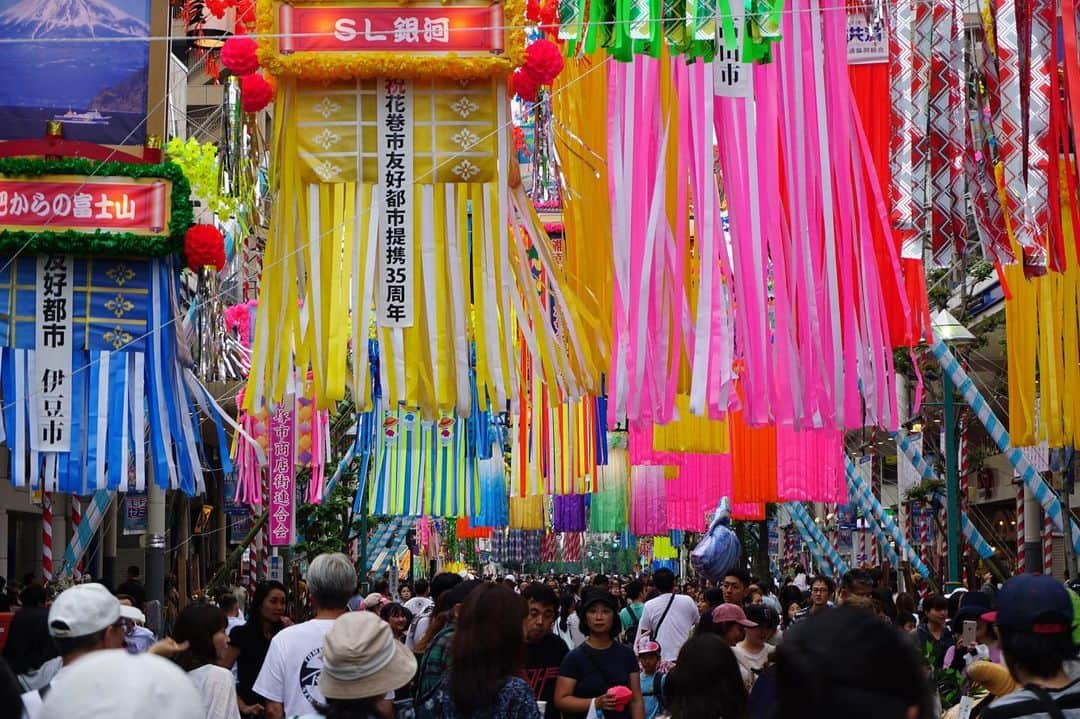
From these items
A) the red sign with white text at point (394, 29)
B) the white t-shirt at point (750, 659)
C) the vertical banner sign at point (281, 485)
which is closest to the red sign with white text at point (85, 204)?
the red sign with white text at point (394, 29)

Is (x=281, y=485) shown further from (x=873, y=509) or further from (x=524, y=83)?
(x=524, y=83)

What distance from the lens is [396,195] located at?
33.8ft

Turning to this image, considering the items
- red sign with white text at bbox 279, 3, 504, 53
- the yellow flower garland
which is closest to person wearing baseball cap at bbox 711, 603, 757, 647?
the yellow flower garland

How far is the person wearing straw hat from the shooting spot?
5.61 meters

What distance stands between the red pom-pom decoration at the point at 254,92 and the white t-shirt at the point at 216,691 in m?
4.00

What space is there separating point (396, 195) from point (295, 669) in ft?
12.8

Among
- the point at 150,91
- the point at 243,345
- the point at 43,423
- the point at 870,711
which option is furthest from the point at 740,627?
the point at 243,345

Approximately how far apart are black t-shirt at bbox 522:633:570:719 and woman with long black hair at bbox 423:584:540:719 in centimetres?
341

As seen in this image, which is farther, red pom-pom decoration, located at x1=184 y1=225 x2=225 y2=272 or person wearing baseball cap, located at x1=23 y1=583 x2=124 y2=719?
red pom-pom decoration, located at x1=184 y1=225 x2=225 y2=272

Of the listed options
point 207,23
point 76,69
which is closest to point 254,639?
point 76,69

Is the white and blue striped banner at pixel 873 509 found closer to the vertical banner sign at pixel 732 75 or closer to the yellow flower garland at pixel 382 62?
the vertical banner sign at pixel 732 75

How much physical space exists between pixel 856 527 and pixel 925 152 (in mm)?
39110

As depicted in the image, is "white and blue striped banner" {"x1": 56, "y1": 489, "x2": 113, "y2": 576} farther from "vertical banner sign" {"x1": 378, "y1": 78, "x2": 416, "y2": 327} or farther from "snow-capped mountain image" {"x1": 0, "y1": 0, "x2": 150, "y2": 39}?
"vertical banner sign" {"x1": 378, "y1": 78, "x2": 416, "y2": 327}

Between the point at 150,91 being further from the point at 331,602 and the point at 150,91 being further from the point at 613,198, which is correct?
the point at 331,602
